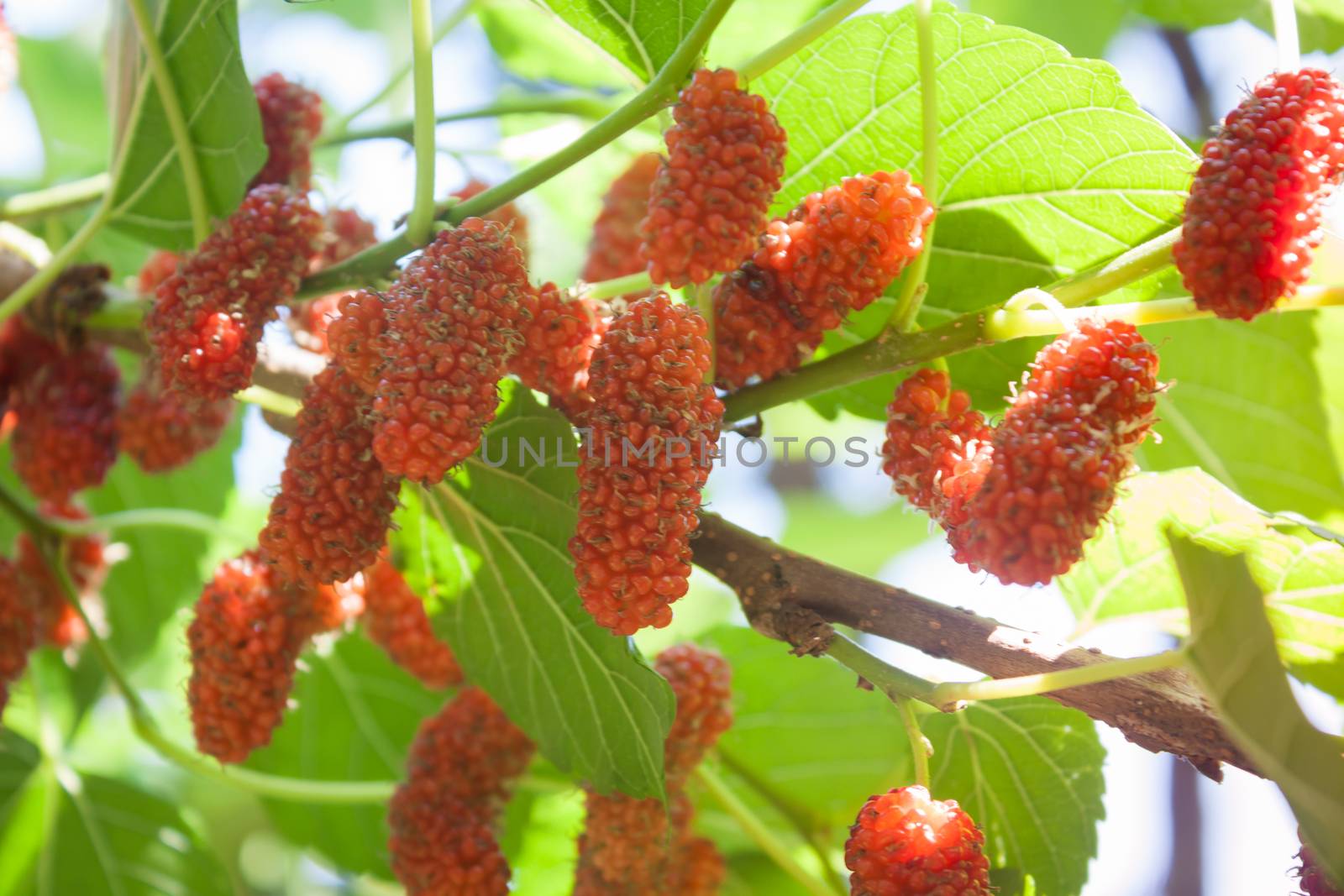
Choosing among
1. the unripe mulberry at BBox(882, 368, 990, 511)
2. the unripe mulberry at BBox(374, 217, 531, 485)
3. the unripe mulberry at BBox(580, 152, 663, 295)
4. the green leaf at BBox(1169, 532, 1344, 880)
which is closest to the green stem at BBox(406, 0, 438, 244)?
the unripe mulberry at BBox(374, 217, 531, 485)

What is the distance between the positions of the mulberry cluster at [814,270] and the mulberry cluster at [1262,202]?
239 mm

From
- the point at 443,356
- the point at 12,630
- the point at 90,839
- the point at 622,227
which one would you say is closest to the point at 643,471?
the point at 443,356

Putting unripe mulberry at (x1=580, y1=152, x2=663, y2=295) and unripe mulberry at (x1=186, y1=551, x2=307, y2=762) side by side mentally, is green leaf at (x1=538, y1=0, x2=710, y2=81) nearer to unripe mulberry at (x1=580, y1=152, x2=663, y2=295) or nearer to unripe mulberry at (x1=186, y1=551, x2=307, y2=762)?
unripe mulberry at (x1=580, y1=152, x2=663, y2=295)

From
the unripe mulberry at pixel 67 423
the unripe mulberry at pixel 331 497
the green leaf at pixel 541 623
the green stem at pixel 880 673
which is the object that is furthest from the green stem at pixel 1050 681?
the unripe mulberry at pixel 67 423

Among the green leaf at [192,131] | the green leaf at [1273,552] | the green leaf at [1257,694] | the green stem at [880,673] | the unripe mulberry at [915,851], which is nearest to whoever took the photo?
the green leaf at [1257,694]

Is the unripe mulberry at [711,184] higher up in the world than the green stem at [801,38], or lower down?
lower down

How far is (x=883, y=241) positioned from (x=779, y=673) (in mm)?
864

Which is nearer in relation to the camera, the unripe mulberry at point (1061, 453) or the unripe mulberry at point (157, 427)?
the unripe mulberry at point (1061, 453)

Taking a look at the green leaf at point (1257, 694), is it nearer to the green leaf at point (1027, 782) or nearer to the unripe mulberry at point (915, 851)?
the unripe mulberry at point (915, 851)

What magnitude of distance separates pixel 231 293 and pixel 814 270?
557 millimetres

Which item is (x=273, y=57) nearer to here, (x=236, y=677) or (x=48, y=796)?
(x=48, y=796)

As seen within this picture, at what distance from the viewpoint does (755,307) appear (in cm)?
111

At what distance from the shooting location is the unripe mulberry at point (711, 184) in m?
0.96

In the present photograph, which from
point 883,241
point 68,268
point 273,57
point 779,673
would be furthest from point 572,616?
point 273,57
